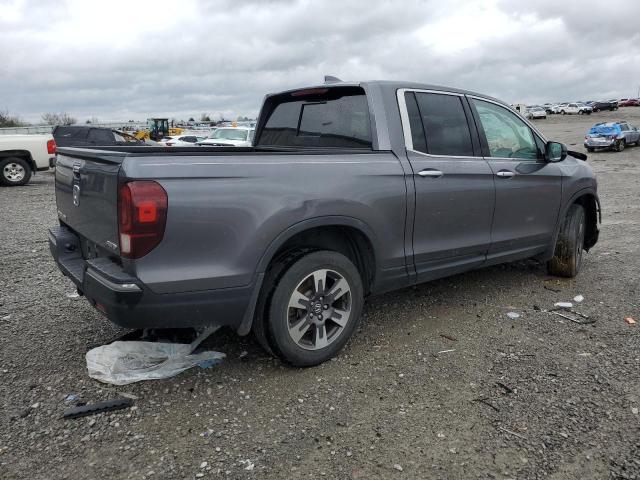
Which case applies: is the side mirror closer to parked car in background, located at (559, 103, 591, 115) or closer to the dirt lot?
the dirt lot

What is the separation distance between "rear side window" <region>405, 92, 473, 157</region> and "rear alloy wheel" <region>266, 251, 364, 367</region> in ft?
3.79

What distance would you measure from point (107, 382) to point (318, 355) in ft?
4.39

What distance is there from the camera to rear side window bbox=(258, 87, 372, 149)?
13.2ft

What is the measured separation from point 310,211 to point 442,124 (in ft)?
5.08

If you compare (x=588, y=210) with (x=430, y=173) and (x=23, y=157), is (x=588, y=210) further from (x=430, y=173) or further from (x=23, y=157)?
(x=23, y=157)

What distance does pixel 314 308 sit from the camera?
3504 millimetres

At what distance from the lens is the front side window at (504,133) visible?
15.1ft

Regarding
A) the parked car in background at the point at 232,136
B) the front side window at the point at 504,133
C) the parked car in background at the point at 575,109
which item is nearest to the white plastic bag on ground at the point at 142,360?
the front side window at the point at 504,133

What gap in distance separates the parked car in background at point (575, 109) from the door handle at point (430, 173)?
256 feet

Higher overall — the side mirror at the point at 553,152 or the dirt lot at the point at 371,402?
the side mirror at the point at 553,152

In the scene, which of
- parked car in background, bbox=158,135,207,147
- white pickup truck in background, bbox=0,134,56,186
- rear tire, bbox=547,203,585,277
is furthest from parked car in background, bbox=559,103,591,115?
rear tire, bbox=547,203,585,277

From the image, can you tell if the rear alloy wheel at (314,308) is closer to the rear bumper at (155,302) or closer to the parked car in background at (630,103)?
the rear bumper at (155,302)

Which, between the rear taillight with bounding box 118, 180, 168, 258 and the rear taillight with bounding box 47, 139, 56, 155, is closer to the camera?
the rear taillight with bounding box 118, 180, 168, 258

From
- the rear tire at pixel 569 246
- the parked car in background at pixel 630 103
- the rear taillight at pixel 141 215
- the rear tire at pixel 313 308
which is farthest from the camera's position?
the parked car in background at pixel 630 103
